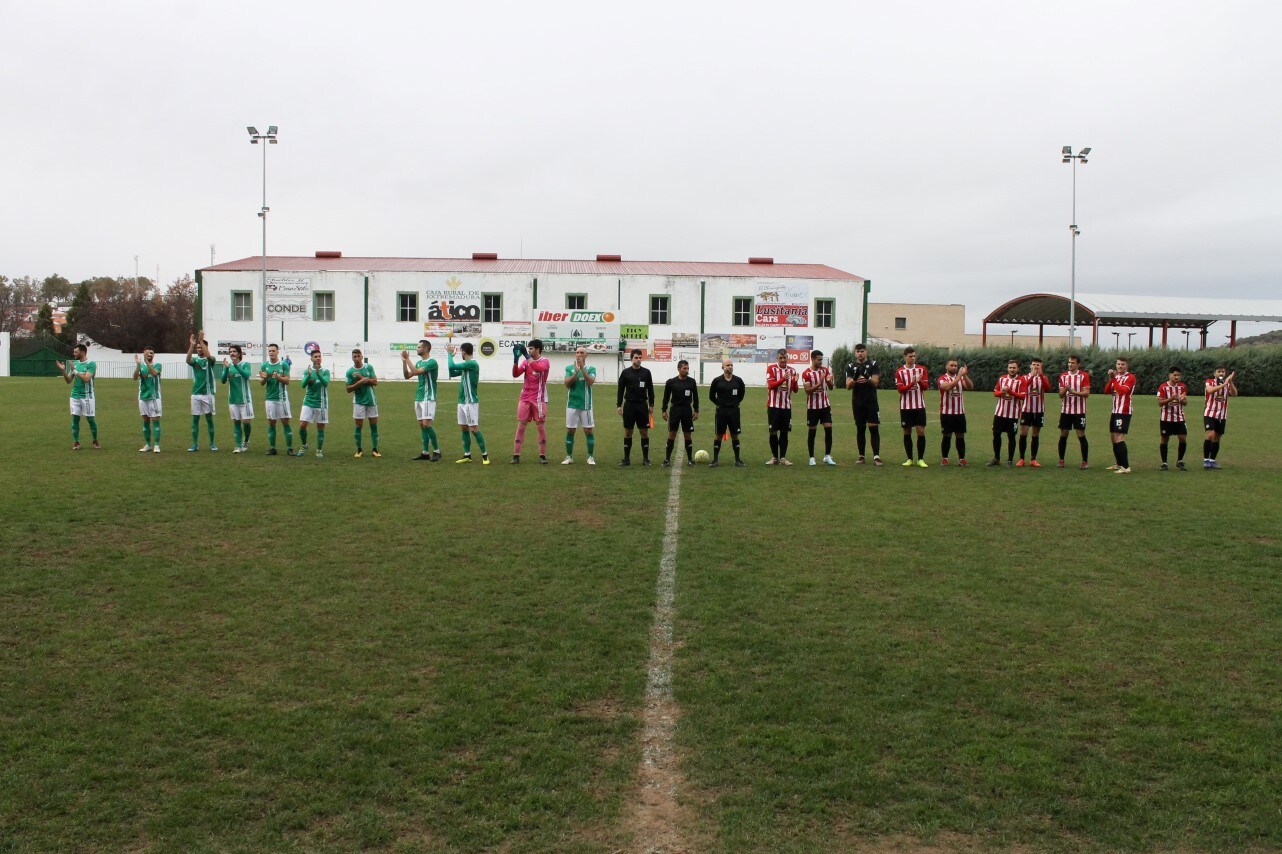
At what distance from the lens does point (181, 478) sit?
44.8 ft

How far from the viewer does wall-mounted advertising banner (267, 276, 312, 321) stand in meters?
51.7

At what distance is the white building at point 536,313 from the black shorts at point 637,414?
35308 millimetres

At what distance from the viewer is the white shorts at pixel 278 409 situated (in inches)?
659

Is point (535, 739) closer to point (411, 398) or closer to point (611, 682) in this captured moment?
point (611, 682)

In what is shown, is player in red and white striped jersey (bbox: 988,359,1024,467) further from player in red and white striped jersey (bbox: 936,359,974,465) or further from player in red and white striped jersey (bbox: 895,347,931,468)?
player in red and white striped jersey (bbox: 895,347,931,468)

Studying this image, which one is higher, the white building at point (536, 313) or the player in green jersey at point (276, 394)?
the white building at point (536, 313)

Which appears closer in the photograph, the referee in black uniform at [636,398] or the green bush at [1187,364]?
the referee in black uniform at [636,398]

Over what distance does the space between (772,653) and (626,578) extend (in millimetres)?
2206

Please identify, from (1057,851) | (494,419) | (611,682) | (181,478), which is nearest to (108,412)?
(494,419)

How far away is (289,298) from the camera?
51.8 metres

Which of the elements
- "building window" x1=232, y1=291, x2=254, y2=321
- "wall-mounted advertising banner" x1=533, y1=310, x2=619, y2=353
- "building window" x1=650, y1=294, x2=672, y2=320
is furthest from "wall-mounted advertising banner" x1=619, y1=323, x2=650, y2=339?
"building window" x1=232, y1=291, x2=254, y2=321

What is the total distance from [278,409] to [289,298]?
37494 mm

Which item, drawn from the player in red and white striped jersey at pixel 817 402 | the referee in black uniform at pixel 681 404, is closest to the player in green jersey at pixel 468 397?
the referee in black uniform at pixel 681 404

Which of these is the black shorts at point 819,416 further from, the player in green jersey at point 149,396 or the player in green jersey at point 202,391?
the player in green jersey at point 149,396
